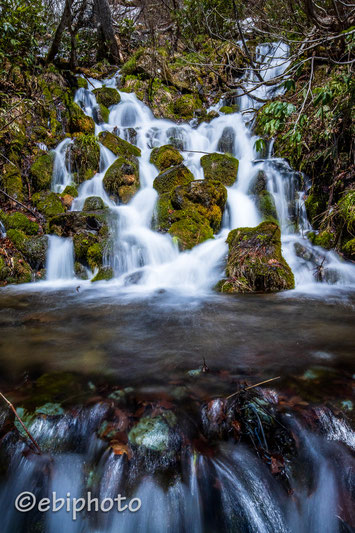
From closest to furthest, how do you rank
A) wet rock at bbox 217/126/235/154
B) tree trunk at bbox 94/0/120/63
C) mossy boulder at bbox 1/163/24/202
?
mossy boulder at bbox 1/163/24/202 → wet rock at bbox 217/126/235/154 → tree trunk at bbox 94/0/120/63

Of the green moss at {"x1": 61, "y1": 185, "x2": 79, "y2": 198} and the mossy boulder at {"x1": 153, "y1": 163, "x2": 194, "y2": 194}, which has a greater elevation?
the mossy boulder at {"x1": 153, "y1": 163, "x2": 194, "y2": 194}

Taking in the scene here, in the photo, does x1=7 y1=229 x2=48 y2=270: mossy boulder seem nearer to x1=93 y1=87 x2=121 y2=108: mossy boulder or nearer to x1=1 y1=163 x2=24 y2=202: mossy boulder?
x1=1 y1=163 x2=24 y2=202: mossy boulder

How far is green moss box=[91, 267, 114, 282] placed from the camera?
6.10m

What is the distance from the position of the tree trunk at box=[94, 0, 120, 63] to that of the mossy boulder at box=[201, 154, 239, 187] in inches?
451

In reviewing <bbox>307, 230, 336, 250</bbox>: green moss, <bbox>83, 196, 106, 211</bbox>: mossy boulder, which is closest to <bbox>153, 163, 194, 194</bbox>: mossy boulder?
<bbox>83, 196, 106, 211</bbox>: mossy boulder

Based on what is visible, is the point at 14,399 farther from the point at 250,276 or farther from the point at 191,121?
the point at 191,121

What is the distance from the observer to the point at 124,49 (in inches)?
686

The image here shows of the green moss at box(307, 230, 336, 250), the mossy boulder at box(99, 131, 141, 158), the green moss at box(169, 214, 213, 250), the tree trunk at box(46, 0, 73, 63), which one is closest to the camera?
the green moss at box(307, 230, 336, 250)

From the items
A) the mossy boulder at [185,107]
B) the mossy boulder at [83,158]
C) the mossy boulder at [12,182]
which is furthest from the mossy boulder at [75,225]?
the mossy boulder at [185,107]

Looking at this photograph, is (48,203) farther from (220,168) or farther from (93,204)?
(220,168)

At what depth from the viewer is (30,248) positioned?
20.9 feet

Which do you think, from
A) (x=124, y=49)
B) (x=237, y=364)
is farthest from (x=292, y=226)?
(x=124, y=49)

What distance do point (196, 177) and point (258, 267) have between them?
549cm

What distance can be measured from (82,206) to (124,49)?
15.2 m
